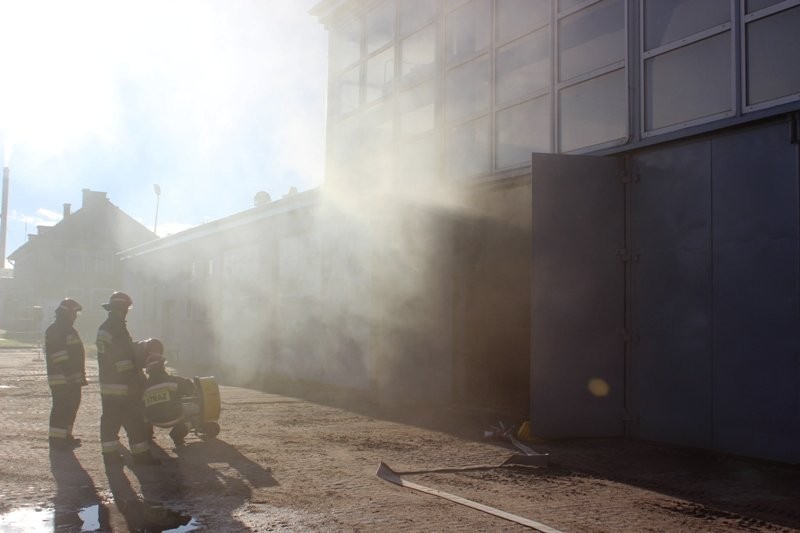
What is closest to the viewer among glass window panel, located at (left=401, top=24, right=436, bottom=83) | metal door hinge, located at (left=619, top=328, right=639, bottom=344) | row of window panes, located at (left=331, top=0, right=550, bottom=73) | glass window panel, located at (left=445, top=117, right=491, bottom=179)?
metal door hinge, located at (left=619, top=328, right=639, bottom=344)

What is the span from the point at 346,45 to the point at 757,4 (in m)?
9.56

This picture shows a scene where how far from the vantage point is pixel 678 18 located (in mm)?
8859

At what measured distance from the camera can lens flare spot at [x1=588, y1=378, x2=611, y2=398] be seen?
918cm

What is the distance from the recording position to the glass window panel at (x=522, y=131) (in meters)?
10.7

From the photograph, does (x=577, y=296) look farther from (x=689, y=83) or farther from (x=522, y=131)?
(x=522, y=131)

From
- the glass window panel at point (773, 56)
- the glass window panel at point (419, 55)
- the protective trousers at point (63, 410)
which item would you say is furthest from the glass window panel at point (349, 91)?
the protective trousers at point (63, 410)

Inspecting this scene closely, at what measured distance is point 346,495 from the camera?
6.06m

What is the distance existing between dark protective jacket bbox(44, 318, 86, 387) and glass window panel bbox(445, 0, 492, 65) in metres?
7.55

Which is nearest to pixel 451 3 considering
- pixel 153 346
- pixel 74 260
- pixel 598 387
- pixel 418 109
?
pixel 418 109

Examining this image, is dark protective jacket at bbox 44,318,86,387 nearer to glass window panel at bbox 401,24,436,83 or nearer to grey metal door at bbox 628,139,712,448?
grey metal door at bbox 628,139,712,448

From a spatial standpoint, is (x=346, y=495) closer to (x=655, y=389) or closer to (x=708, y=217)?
(x=655, y=389)

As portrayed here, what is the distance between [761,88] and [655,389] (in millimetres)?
3574

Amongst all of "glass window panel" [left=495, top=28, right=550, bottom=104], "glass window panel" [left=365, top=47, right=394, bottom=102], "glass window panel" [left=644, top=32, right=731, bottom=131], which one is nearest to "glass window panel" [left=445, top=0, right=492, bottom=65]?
"glass window panel" [left=495, top=28, right=550, bottom=104]

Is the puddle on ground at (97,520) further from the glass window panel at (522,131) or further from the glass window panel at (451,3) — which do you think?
the glass window panel at (451,3)
